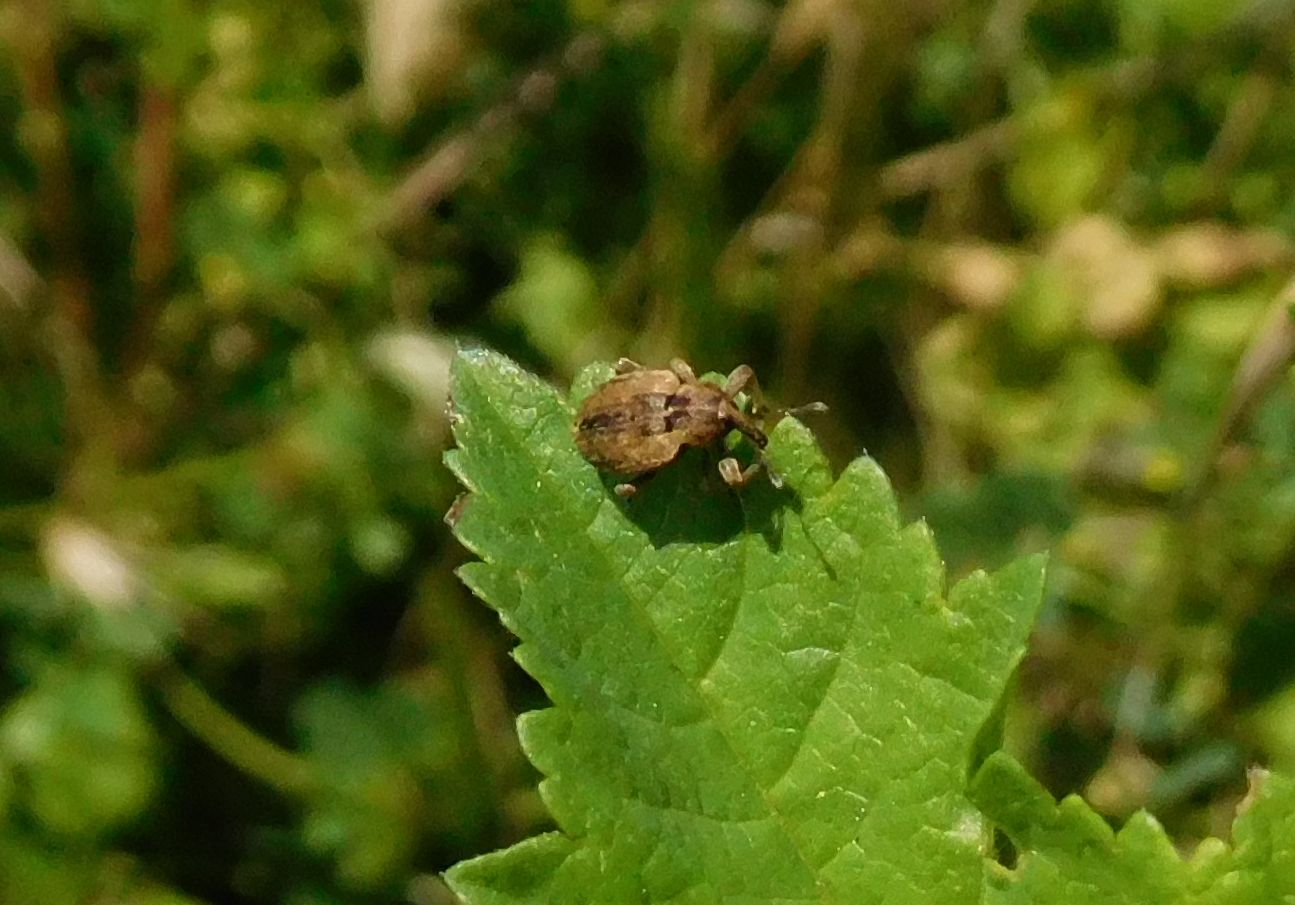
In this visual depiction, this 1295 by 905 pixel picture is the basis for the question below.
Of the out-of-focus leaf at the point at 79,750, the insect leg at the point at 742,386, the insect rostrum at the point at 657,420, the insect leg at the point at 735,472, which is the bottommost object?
the insect leg at the point at 735,472

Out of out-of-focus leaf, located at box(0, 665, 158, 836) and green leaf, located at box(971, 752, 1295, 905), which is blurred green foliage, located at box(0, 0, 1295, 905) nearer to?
out-of-focus leaf, located at box(0, 665, 158, 836)

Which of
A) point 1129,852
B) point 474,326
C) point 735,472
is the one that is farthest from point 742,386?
point 474,326

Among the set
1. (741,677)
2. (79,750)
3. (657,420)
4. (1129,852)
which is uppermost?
(79,750)

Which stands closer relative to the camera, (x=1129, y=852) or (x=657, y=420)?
(x=1129, y=852)

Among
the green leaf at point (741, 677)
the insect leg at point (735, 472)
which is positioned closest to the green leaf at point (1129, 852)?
the green leaf at point (741, 677)

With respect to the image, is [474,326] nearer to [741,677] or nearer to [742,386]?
[742,386]

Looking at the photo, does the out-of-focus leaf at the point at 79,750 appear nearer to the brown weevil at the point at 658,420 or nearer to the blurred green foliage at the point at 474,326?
the blurred green foliage at the point at 474,326
